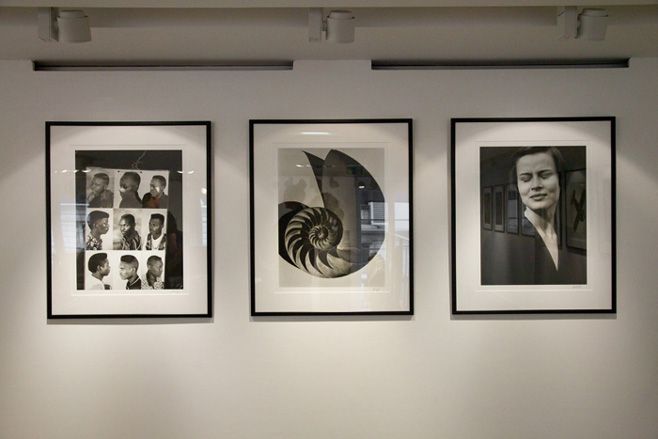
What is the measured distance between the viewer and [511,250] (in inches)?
118

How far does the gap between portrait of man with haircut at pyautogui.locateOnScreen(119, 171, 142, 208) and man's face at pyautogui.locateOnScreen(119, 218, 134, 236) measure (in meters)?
0.08

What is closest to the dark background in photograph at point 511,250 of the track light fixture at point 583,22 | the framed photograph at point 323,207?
the framed photograph at point 323,207

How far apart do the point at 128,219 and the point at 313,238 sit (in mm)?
945

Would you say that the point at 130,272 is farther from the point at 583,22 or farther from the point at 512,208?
the point at 583,22

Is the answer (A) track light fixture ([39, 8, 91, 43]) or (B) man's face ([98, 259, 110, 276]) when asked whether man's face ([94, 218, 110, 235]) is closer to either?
(B) man's face ([98, 259, 110, 276])

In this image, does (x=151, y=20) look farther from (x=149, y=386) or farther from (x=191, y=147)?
(x=149, y=386)

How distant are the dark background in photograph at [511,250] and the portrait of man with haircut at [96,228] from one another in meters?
1.92

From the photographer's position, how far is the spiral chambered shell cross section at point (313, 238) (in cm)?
299

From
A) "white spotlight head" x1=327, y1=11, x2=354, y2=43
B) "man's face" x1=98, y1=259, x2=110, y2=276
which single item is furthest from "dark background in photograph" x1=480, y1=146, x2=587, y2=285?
"man's face" x1=98, y1=259, x2=110, y2=276

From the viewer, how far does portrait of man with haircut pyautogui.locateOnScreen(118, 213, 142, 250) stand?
2984mm

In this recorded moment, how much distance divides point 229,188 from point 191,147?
11.1 inches

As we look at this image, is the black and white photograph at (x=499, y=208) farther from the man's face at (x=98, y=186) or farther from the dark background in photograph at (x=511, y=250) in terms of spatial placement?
the man's face at (x=98, y=186)

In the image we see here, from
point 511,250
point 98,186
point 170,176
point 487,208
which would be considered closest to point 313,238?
point 170,176

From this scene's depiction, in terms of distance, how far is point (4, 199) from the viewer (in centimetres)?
298
